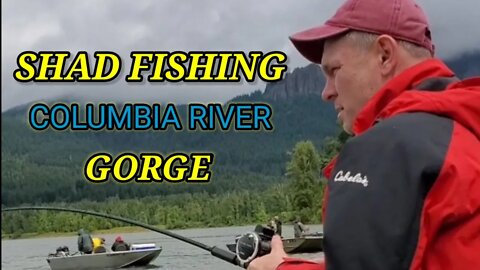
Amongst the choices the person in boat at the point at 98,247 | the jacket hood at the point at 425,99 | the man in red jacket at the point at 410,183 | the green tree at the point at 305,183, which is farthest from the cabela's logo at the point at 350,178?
the green tree at the point at 305,183

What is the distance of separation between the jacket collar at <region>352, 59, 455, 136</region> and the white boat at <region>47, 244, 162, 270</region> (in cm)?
2949

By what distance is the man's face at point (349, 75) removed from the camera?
173 centimetres

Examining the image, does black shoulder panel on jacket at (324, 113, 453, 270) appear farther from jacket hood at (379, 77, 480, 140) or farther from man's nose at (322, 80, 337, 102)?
man's nose at (322, 80, 337, 102)

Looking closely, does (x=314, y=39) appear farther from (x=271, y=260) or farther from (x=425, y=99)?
(x=271, y=260)

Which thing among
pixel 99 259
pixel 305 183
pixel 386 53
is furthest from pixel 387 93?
pixel 305 183

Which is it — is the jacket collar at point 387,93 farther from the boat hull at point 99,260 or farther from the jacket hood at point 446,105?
the boat hull at point 99,260

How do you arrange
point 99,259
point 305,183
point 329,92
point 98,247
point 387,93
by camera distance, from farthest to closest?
point 305,183 < point 98,247 < point 99,259 < point 329,92 < point 387,93

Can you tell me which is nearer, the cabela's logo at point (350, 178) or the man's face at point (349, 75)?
the cabela's logo at point (350, 178)

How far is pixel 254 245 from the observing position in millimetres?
1972

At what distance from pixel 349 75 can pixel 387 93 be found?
0.49 ft

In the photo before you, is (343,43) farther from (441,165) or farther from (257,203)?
(257,203)

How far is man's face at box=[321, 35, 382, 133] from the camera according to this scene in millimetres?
1734

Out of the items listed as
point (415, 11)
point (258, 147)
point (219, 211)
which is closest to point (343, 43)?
point (415, 11)

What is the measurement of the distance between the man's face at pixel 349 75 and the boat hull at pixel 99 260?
96.2ft
